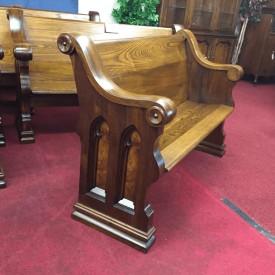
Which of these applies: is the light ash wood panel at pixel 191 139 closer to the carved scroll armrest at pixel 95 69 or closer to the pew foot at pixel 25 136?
the carved scroll armrest at pixel 95 69

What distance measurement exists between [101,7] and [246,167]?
3.76m

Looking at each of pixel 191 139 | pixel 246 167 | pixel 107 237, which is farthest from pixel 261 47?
pixel 107 237

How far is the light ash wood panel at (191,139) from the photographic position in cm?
142

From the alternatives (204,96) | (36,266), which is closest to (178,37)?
(204,96)

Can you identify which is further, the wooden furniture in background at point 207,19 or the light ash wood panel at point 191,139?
the wooden furniture in background at point 207,19

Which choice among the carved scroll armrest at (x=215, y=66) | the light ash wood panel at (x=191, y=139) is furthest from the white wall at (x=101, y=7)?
the light ash wood panel at (x=191, y=139)

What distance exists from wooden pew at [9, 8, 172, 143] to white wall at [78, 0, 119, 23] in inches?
94.2

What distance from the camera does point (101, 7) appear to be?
16.1 ft

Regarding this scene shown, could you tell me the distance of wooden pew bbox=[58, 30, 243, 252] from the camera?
1.26m

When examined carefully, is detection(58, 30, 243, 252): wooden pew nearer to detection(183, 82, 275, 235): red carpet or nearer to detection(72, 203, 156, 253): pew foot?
detection(72, 203, 156, 253): pew foot

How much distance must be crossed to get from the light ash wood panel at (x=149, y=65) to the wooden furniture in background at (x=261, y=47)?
3.64 m

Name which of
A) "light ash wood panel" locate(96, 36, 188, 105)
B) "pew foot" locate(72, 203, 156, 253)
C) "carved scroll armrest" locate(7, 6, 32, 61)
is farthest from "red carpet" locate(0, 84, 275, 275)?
"carved scroll armrest" locate(7, 6, 32, 61)

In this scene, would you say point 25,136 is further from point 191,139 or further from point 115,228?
point 191,139

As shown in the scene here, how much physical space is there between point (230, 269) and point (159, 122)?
0.76m
